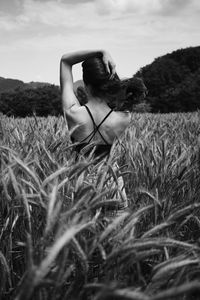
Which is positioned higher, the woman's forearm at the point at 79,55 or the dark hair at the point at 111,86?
the woman's forearm at the point at 79,55

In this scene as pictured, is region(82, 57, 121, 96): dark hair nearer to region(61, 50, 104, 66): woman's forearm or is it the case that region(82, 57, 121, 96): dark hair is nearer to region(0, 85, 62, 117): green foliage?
region(61, 50, 104, 66): woman's forearm

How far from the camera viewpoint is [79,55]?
2.11m

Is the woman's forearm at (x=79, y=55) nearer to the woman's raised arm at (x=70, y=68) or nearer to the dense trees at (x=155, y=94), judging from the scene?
the woman's raised arm at (x=70, y=68)

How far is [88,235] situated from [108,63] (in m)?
1.05

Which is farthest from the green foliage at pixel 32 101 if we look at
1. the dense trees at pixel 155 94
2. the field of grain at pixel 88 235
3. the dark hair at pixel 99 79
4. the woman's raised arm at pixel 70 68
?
the field of grain at pixel 88 235

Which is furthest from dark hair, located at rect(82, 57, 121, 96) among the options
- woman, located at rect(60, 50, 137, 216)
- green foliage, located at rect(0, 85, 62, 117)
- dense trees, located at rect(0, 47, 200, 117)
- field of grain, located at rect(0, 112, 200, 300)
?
green foliage, located at rect(0, 85, 62, 117)

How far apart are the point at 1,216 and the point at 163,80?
86.2 feet

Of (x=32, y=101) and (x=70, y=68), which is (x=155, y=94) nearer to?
(x=32, y=101)

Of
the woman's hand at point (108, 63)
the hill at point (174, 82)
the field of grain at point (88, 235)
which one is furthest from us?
the hill at point (174, 82)

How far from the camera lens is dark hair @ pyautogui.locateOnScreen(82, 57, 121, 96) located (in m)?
2.05

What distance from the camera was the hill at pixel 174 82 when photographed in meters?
20.1

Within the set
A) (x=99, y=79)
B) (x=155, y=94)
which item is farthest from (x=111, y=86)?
(x=155, y=94)

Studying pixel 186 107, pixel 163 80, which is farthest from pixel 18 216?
pixel 163 80

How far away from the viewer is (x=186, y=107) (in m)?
20.1
